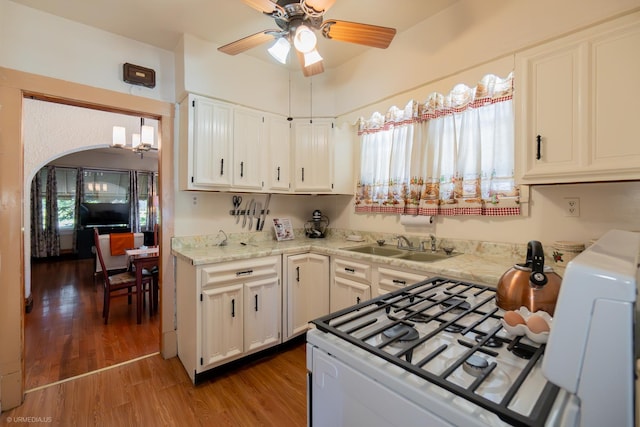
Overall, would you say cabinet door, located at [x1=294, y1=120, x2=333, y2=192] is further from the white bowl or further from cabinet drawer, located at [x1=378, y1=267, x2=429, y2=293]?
the white bowl

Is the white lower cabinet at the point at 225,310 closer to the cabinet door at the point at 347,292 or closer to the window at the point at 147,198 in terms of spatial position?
the cabinet door at the point at 347,292

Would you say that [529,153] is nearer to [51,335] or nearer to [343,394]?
[343,394]

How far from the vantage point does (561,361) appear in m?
0.47

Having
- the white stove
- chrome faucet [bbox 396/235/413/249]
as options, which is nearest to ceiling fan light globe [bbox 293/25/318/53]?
the white stove

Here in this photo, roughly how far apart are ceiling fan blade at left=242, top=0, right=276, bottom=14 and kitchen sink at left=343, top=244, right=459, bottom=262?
1.81 meters

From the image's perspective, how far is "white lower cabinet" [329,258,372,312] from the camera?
7.32ft

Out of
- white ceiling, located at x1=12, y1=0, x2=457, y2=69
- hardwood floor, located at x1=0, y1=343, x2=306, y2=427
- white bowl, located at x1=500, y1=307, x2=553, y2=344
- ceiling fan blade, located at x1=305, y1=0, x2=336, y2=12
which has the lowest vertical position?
hardwood floor, located at x1=0, y1=343, x2=306, y2=427

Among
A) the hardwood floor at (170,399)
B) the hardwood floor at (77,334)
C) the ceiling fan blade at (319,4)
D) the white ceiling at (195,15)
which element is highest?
the white ceiling at (195,15)

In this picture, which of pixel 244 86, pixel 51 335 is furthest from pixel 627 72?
pixel 51 335

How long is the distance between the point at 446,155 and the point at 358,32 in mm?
1182

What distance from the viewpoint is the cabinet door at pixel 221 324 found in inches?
81.8

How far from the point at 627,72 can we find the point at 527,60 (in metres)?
0.44

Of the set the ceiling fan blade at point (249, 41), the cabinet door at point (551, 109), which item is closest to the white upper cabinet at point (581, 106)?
the cabinet door at point (551, 109)

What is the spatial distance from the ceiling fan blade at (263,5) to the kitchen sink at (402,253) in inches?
71.4
